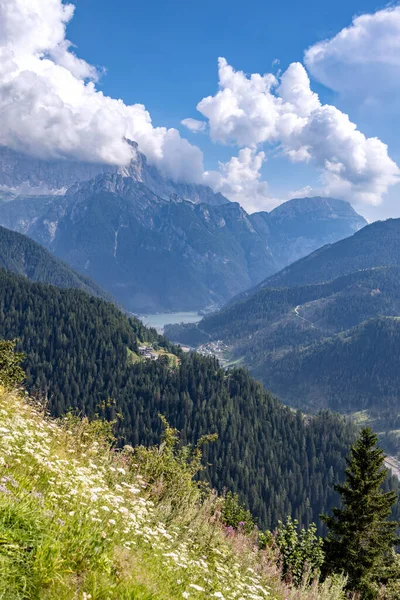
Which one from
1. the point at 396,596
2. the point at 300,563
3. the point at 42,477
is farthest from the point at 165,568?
the point at 396,596

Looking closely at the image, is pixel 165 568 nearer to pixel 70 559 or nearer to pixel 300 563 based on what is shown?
pixel 70 559

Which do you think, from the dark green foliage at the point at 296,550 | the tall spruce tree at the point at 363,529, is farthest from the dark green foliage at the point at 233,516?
the tall spruce tree at the point at 363,529

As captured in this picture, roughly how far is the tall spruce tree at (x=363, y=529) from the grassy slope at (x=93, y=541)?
1706 centimetres

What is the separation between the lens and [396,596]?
779 inches

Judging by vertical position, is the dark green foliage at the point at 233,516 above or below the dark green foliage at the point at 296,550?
below

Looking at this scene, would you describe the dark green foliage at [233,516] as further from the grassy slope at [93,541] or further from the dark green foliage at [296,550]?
the grassy slope at [93,541]

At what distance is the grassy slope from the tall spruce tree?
56.0 ft

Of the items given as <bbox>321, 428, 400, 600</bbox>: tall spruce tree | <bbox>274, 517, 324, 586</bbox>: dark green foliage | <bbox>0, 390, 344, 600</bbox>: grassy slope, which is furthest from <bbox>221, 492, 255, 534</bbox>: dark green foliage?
<bbox>0, 390, 344, 600</bbox>: grassy slope

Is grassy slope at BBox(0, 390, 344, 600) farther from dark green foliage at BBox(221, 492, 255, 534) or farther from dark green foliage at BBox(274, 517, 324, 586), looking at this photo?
dark green foliage at BBox(221, 492, 255, 534)

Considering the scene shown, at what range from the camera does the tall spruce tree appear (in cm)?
2459

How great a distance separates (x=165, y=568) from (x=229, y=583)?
1865 millimetres

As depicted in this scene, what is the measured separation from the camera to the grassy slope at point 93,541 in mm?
4809

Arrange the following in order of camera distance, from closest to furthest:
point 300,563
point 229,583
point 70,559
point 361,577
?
point 70,559
point 229,583
point 300,563
point 361,577

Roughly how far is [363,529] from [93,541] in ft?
89.0
